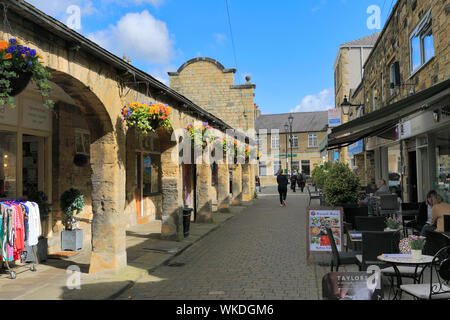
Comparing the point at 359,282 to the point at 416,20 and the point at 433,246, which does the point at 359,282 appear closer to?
the point at 433,246

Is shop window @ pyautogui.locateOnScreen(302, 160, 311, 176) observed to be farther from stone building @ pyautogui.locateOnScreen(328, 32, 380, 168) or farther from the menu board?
the menu board

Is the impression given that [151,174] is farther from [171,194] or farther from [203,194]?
[171,194]

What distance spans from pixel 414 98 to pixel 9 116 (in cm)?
678

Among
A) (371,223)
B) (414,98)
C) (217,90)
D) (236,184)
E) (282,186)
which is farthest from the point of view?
(217,90)

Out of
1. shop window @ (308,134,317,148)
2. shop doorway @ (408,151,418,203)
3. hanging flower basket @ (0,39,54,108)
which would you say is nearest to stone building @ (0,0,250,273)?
hanging flower basket @ (0,39,54,108)

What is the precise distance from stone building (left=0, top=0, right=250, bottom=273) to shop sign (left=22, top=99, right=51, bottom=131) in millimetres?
19

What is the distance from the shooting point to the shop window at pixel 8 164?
658 cm

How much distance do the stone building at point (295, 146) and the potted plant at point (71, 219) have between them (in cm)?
3850

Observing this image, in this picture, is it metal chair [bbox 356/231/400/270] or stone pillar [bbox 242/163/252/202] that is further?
stone pillar [bbox 242/163/252/202]

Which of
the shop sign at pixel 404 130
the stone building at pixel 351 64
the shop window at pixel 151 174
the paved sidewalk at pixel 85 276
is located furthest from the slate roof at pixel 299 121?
the paved sidewalk at pixel 85 276

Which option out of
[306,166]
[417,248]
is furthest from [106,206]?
[306,166]

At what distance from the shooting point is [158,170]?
44.0ft

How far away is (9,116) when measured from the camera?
659cm

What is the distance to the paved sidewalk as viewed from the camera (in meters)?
4.98
